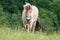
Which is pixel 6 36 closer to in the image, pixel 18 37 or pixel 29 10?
pixel 18 37

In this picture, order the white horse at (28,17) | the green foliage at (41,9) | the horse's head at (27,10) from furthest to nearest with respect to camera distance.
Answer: the green foliage at (41,9)
the white horse at (28,17)
the horse's head at (27,10)

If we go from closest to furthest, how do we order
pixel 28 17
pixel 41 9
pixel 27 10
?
pixel 27 10
pixel 28 17
pixel 41 9

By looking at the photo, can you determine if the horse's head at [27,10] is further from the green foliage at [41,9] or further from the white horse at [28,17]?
the green foliage at [41,9]

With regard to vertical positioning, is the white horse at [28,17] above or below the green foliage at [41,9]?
above

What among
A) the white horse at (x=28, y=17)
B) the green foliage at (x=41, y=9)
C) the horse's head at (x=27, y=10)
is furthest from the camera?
the green foliage at (x=41, y=9)

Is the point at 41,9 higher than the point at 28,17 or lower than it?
lower

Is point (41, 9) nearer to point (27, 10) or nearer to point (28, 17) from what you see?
point (28, 17)

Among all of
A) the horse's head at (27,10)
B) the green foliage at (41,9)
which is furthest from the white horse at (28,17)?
the green foliage at (41,9)

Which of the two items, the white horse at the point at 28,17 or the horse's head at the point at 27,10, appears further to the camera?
the white horse at the point at 28,17

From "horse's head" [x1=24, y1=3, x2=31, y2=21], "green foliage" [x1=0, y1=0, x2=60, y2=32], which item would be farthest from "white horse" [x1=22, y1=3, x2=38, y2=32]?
"green foliage" [x1=0, y1=0, x2=60, y2=32]

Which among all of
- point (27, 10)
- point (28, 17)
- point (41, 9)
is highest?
point (27, 10)

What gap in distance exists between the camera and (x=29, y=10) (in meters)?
16.0

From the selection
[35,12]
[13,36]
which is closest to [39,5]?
[35,12]

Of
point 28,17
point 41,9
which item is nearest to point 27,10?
point 28,17
